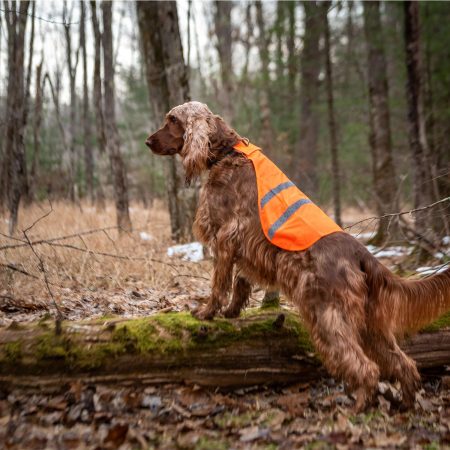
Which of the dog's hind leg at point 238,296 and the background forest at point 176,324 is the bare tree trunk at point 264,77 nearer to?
the background forest at point 176,324

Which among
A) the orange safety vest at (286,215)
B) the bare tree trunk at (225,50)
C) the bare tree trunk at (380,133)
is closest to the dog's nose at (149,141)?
the orange safety vest at (286,215)

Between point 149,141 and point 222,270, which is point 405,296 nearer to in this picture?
point 222,270

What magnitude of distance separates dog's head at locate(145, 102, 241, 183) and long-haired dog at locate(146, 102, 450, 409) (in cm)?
4

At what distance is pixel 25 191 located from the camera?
12477mm

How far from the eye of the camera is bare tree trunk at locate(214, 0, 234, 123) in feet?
46.4

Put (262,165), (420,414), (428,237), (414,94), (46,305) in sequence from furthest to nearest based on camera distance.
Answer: (414,94) < (428,237) < (46,305) < (262,165) < (420,414)

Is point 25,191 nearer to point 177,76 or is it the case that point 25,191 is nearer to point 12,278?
point 177,76

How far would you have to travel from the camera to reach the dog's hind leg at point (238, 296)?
3.75 m

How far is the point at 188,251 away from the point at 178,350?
4.42m

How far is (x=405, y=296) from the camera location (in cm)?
318

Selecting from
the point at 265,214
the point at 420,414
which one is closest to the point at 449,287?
the point at 420,414

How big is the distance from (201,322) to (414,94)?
5666 millimetres

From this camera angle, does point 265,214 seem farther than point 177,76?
No

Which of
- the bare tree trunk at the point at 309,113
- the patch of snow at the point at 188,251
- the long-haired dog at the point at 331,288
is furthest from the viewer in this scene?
the bare tree trunk at the point at 309,113
